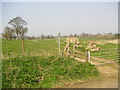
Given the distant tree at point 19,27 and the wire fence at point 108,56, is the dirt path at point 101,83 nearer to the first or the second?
the wire fence at point 108,56

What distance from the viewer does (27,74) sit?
5.70 metres

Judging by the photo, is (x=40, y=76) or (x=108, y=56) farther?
(x=108, y=56)

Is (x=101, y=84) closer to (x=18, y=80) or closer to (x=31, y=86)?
(x=31, y=86)

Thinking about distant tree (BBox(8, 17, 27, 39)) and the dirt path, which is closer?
the dirt path

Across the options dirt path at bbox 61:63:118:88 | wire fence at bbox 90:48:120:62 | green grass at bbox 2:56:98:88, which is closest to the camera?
green grass at bbox 2:56:98:88

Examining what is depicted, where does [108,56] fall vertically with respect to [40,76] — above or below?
above

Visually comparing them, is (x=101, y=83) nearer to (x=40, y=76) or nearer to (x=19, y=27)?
(x=40, y=76)

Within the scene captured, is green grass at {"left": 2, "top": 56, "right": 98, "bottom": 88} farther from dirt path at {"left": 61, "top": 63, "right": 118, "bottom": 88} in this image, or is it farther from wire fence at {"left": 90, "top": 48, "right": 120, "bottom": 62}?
wire fence at {"left": 90, "top": 48, "right": 120, "bottom": 62}

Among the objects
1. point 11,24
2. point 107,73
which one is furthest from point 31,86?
point 11,24

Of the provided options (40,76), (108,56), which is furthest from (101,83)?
(108,56)

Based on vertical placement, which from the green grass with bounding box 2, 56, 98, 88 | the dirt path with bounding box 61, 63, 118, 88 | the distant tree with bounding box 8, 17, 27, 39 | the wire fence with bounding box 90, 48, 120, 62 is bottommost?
the dirt path with bounding box 61, 63, 118, 88

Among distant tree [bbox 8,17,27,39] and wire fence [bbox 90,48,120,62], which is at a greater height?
distant tree [bbox 8,17,27,39]

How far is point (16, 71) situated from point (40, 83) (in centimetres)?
157

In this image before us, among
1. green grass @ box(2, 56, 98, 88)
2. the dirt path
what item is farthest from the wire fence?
green grass @ box(2, 56, 98, 88)
